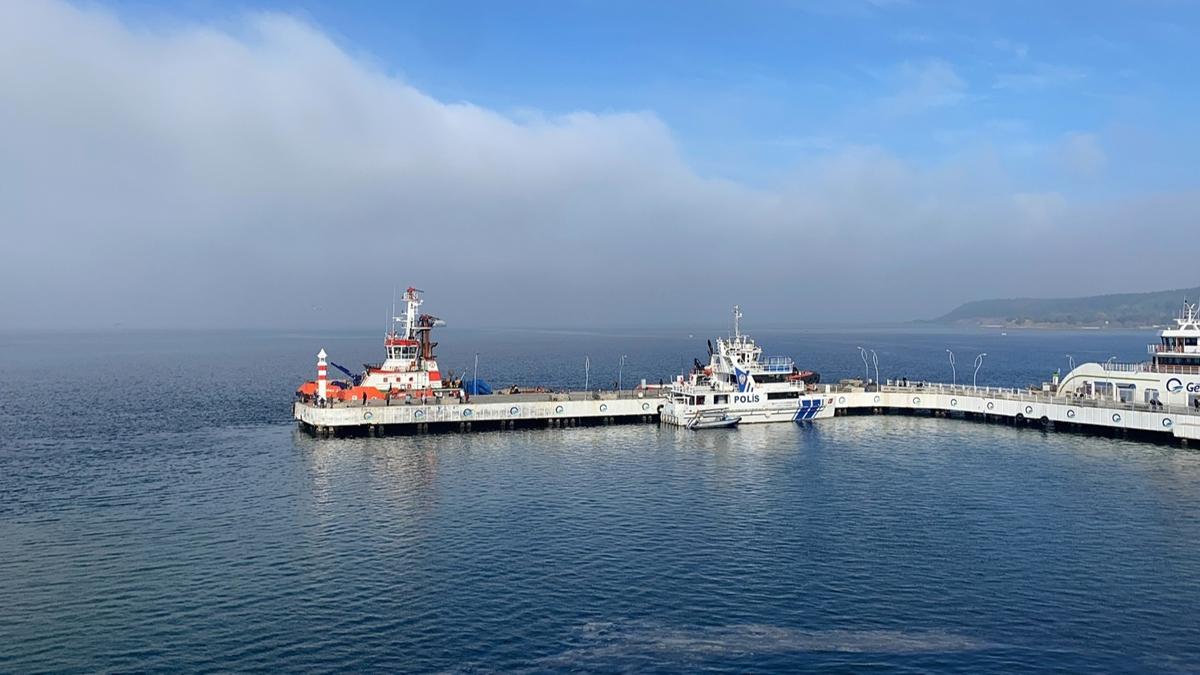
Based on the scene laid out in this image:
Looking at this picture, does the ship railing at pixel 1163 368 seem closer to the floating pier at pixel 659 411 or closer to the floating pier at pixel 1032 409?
the floating pier at pixel 1032 409

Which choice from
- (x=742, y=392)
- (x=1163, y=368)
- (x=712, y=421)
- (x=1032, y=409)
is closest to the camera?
(x=1163, y=368)

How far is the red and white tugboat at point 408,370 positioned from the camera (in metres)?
101

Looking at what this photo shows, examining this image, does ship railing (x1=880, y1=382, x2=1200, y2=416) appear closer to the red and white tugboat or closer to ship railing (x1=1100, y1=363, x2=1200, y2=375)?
ship railing (x1=1100, y1=363, x2=1200, y2=375)

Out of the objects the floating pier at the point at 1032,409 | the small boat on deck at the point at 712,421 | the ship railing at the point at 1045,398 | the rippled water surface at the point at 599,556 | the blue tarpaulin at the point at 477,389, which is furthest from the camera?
the blue tarpaulin at the point at 477,389

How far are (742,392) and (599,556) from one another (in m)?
58.4

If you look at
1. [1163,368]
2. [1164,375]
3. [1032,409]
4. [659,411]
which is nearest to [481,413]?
[659,411]

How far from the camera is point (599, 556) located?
47188 mm

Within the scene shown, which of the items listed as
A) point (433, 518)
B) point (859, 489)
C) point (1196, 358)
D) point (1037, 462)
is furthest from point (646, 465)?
point (1196, 358)

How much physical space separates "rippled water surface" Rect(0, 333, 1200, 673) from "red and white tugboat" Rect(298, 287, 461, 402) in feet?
52.0

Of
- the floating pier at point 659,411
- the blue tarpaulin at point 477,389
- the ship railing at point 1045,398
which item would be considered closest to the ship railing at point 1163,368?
the ship railing at point 1045,398

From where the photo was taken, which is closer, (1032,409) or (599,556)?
(599,556)

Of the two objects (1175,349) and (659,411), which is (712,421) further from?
(1175,349)

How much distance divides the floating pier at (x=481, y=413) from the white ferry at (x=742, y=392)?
438 cm

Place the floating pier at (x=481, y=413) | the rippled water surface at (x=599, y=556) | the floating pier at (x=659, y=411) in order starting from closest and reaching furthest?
the rippled water surface at (x=599, y=556), the floating pier at (x=659, y=411), the floating pier at (x=481, y=413)
